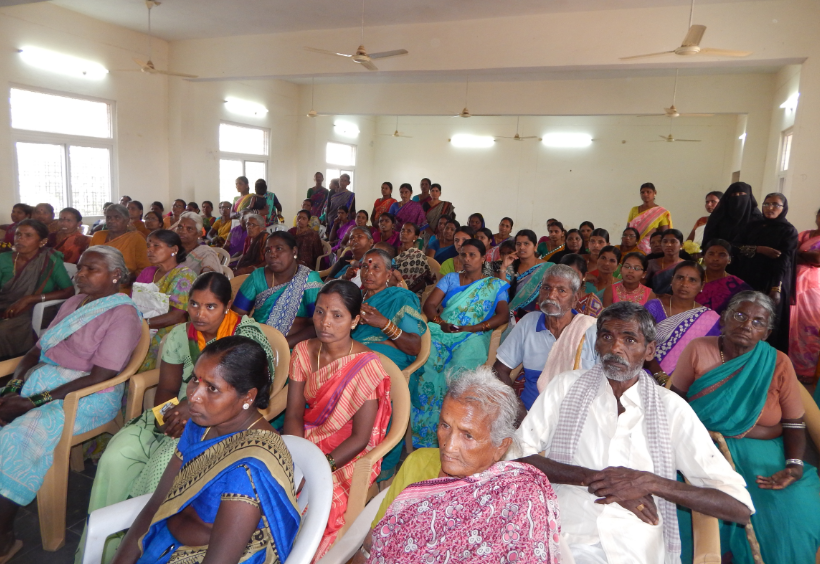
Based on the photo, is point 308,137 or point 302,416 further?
point 308,137

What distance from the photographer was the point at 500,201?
12992mm

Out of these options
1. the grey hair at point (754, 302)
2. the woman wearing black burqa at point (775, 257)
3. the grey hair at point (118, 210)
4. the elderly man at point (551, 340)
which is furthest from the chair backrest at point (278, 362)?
the woman wearing black burqa at point (775, 257)

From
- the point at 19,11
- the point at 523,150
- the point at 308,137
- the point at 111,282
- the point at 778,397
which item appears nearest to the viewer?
the point at 778,397

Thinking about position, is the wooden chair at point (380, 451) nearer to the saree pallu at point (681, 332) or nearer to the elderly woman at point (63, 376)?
the elderly woman at point (63, 376)

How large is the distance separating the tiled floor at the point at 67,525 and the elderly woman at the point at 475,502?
154cm

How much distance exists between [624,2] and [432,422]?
5.16 m

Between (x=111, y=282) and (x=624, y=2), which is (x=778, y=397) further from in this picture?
(x=624, y=2)

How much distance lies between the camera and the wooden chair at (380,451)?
1.87 m

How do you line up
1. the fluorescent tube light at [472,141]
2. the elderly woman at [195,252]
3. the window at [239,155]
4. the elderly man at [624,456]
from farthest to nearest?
the fluorescent tube light at [472,141], the window at [239,155], the elderly woman at [195,252], the elderly man at [624,456]

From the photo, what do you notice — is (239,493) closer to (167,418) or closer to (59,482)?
(167,418)

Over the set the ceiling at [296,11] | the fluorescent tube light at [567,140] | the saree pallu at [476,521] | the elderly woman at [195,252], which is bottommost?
the saree pallu at [476,521]

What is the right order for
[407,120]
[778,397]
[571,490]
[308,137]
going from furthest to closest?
[407,120] < [308,137] < [778,397] < [571,490]

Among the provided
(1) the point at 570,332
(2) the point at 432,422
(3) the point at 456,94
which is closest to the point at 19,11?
(3) the point at 456,94

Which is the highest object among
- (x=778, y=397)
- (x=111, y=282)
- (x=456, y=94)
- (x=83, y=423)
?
(x=456, y=94)
